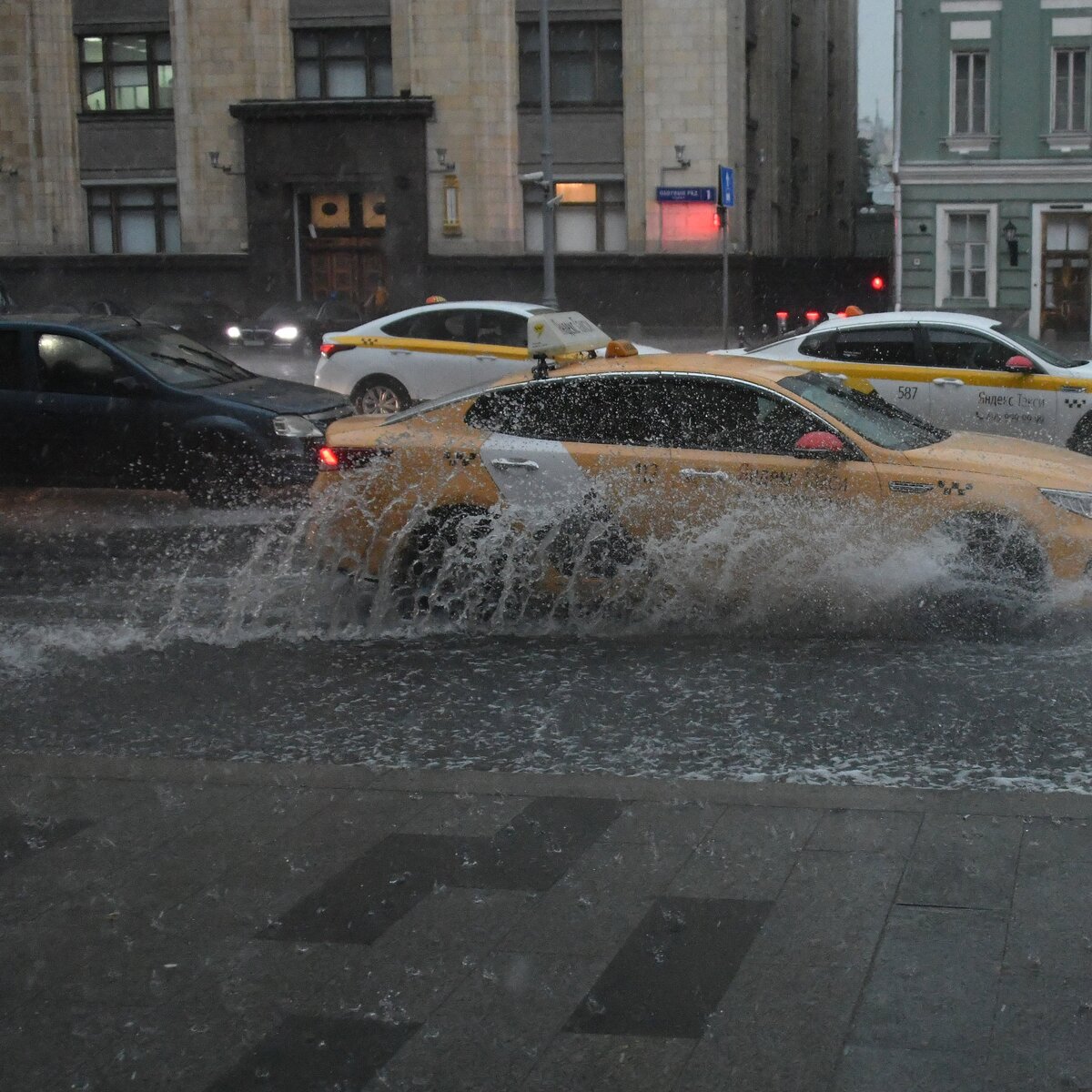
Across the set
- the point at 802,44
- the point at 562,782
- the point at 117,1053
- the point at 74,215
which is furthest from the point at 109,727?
the point at 802,44

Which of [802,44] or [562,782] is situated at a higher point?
[802,44]

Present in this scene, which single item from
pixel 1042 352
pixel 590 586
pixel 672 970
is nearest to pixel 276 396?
pixel 590 586

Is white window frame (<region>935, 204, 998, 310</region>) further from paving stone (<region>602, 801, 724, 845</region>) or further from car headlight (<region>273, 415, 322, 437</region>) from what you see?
paving stone (<region>602, 801, 724, 845</region>)

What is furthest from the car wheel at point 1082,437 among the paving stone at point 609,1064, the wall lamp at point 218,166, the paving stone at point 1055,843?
the wall lamp at point 218,166

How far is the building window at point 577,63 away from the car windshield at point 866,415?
29703 millimetres

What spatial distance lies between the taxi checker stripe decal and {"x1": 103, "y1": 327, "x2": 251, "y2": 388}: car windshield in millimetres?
4522

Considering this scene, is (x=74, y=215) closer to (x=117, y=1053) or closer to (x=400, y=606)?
(x=400, y=606)

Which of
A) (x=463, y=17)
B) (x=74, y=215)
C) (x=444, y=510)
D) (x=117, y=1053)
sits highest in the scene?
(x=463, y=17)

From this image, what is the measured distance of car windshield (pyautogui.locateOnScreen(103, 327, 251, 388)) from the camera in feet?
43.6

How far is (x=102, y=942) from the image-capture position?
4.66 m

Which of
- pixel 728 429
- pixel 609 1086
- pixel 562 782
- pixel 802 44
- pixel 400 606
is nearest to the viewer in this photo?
pixel 609 1086

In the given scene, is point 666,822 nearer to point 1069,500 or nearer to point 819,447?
point 819,447

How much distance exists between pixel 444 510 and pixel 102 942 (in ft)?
14.5

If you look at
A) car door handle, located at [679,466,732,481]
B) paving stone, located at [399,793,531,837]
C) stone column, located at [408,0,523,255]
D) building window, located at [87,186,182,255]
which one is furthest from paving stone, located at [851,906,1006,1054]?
building window, located at [87,186,182,255]
